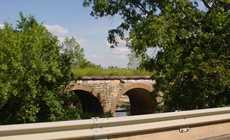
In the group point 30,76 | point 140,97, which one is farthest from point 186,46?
point 140,97

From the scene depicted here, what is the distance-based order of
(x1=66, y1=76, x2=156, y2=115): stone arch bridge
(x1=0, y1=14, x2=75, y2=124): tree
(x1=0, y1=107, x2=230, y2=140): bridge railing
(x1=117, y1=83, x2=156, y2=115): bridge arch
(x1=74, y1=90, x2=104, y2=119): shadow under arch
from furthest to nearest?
(x1=117, y1=83, x2=156, y2=115): bridge arch → (x1=74, y1=90, x2=104, y2=119): shadow under arch → (x1=66, y1=76, x2=156, y2=115): stone arch bridge → (x1=0, y1=14, x2=75, y2=124): tree → (x1=0, y1=107, x2=230, y2=140): bridge railing

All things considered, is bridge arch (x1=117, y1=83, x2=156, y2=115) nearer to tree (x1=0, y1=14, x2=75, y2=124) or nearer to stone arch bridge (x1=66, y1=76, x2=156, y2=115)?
stone arch bridge (x1=66, y1=76, x2=156, y2=115)

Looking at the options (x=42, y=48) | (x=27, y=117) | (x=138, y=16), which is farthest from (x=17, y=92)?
A: (x=138, y=16)

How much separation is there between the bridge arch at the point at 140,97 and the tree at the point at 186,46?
2396 centimetres

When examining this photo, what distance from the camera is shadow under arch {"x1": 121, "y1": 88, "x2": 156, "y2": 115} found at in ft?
165

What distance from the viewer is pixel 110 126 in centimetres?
890

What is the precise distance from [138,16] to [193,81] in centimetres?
361

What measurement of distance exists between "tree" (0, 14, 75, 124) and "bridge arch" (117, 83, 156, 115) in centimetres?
1670

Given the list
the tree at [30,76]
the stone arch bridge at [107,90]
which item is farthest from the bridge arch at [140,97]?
the tree at [30,76]

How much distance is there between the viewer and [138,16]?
2305cm

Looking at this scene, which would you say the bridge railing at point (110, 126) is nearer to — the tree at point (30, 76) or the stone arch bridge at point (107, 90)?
the tree at point (30, 76)

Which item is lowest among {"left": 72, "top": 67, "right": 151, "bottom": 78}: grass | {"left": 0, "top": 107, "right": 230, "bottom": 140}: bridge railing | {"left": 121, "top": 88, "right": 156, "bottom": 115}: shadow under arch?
{"left": 121, "top": 88, "right": 156, "bottom": 115}: shadow under arch

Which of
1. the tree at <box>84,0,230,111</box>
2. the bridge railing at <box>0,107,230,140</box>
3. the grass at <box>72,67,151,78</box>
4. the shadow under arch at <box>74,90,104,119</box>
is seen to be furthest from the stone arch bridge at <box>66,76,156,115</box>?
the bridge railing at <box>0,107,230,140</box>

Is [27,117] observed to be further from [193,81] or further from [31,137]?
[31,137]
